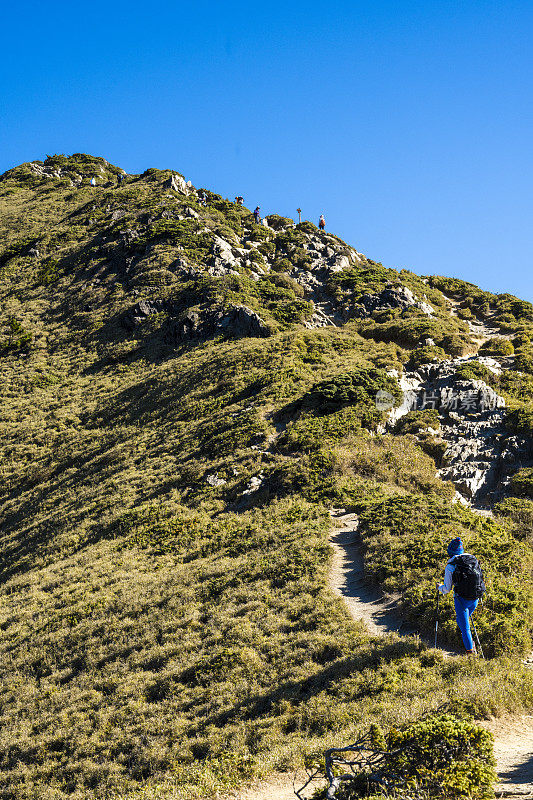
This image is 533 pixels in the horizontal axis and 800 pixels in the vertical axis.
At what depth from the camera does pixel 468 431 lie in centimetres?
2078

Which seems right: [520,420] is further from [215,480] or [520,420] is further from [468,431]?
[215,480]

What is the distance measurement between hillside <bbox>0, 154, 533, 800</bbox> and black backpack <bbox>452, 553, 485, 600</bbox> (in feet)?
4.15

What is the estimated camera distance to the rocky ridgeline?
60.2 feet

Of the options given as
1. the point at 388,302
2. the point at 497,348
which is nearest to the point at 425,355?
the point at 497,348

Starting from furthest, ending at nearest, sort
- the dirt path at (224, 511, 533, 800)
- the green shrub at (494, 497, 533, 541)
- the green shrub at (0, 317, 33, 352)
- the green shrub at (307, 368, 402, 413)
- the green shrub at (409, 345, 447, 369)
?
the green shrub at (0, 317, 33, 352) → the green shrub at (409, 345, 447, 369) → the green shrub at (307, 368, 402, 413) → the green shrub at (494, 497, 533, 541) → the dirt path at (224, 511, 533, 800)

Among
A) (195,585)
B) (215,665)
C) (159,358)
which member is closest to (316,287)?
(159,358)

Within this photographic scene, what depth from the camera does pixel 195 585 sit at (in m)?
15.2

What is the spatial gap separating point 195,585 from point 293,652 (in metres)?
5.01

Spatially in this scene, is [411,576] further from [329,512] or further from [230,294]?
[230,294]

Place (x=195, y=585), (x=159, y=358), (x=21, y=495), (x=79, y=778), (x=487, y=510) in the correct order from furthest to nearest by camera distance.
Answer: (x=159, y=358), (x=21, y=495), (x=487, y=510), (x=195, y=585), (x=79, y=778)

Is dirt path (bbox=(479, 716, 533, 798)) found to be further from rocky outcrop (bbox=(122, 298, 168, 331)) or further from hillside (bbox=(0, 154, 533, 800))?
rocky outcrop (bbox=(122, 298, 168, 331))

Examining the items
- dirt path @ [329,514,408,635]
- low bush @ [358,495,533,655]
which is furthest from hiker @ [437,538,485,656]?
dirt path @ [329,514,408,635]

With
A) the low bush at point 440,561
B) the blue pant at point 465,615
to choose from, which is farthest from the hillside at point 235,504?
the blue pant at point 465,615

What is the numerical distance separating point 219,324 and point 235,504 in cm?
1991
